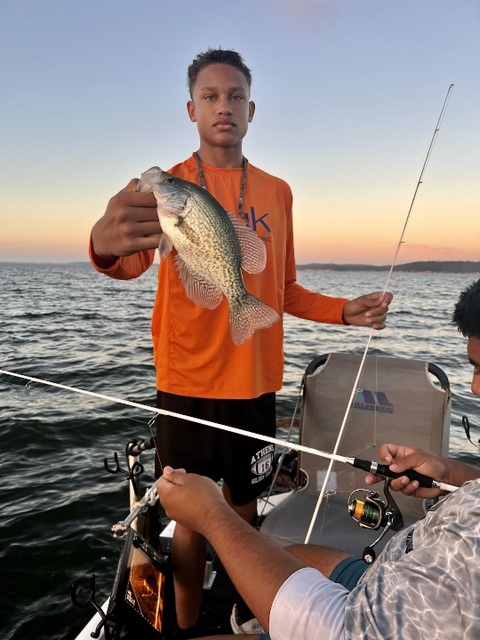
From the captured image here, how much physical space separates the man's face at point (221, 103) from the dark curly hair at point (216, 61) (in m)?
0.05

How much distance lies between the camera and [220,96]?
→ 100 inches

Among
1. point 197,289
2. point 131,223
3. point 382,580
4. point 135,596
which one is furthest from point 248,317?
point 135,596

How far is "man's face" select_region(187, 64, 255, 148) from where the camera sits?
2.54 meters

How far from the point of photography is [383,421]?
3.78 metres

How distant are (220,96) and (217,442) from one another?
6.36 feet

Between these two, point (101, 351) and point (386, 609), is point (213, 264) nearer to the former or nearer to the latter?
point (386, 609)

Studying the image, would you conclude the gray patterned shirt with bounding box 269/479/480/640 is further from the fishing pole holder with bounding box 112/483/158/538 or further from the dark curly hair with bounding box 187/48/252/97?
the dark curly hair with bounding box 187/48/252/97

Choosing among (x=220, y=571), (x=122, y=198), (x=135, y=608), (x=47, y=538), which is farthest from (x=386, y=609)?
(x=47, y=538)

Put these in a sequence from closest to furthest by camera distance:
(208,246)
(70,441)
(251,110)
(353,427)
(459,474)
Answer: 1. (208,246)
2. (459,474)
3. (251,110)
4. (353,427)
5. (70,441)

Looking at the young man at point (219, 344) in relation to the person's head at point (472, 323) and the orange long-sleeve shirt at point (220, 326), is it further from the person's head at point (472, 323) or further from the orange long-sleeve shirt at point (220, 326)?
the person's head at point (472, 323)

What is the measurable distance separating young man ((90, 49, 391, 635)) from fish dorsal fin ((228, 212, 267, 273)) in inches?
15.3

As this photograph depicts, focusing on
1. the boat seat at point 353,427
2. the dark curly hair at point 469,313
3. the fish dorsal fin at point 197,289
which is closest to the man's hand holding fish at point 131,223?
the fish dorsal fin at point 197,289

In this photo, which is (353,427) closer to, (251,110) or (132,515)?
(132,515)

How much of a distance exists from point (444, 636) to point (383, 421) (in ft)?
Result: 8.95
